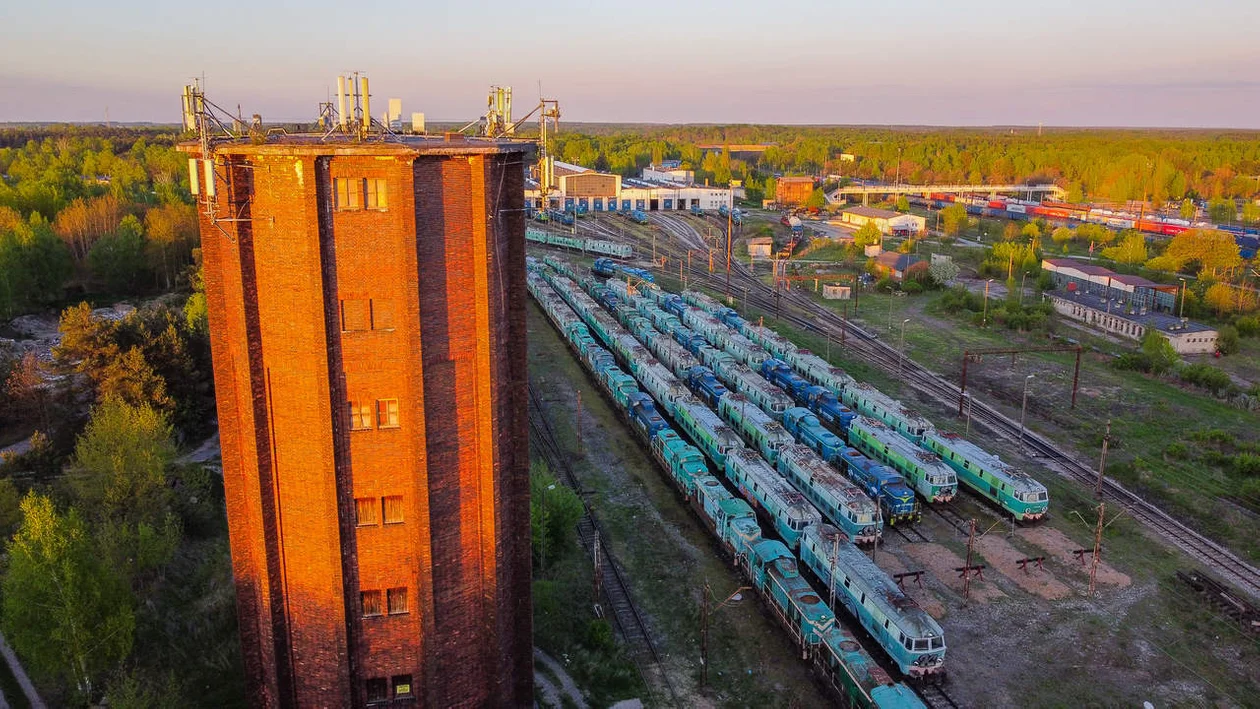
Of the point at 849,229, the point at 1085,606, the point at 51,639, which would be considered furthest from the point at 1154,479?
the point at 849,229

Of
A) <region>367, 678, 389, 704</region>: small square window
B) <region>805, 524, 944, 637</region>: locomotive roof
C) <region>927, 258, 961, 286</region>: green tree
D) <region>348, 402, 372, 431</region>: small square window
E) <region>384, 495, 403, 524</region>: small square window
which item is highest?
<region>348, 402, 372, 431</region>: small square window

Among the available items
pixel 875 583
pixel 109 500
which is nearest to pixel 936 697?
pixel 875 583

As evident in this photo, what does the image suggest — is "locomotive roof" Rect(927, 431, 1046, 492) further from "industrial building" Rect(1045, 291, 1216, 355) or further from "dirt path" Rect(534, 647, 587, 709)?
"industrial building" Rect(1045, 291, 1216, 355)

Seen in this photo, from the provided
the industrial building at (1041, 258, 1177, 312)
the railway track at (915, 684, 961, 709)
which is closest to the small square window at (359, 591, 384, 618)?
the railway track at (915, 684, 961, 709)

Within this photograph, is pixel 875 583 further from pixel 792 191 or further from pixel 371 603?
pixel 792 191

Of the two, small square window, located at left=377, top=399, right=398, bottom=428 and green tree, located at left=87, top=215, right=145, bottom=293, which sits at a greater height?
small square window, located at left=377, top=399, right=398, bottom=428

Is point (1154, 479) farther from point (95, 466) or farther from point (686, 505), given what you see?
point (95, 466)

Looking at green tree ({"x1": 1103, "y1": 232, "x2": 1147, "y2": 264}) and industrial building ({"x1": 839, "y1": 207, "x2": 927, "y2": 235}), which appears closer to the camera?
green tree ({"x1": 1103, "y1": 232, "x2": 1147, "y2": 264})
